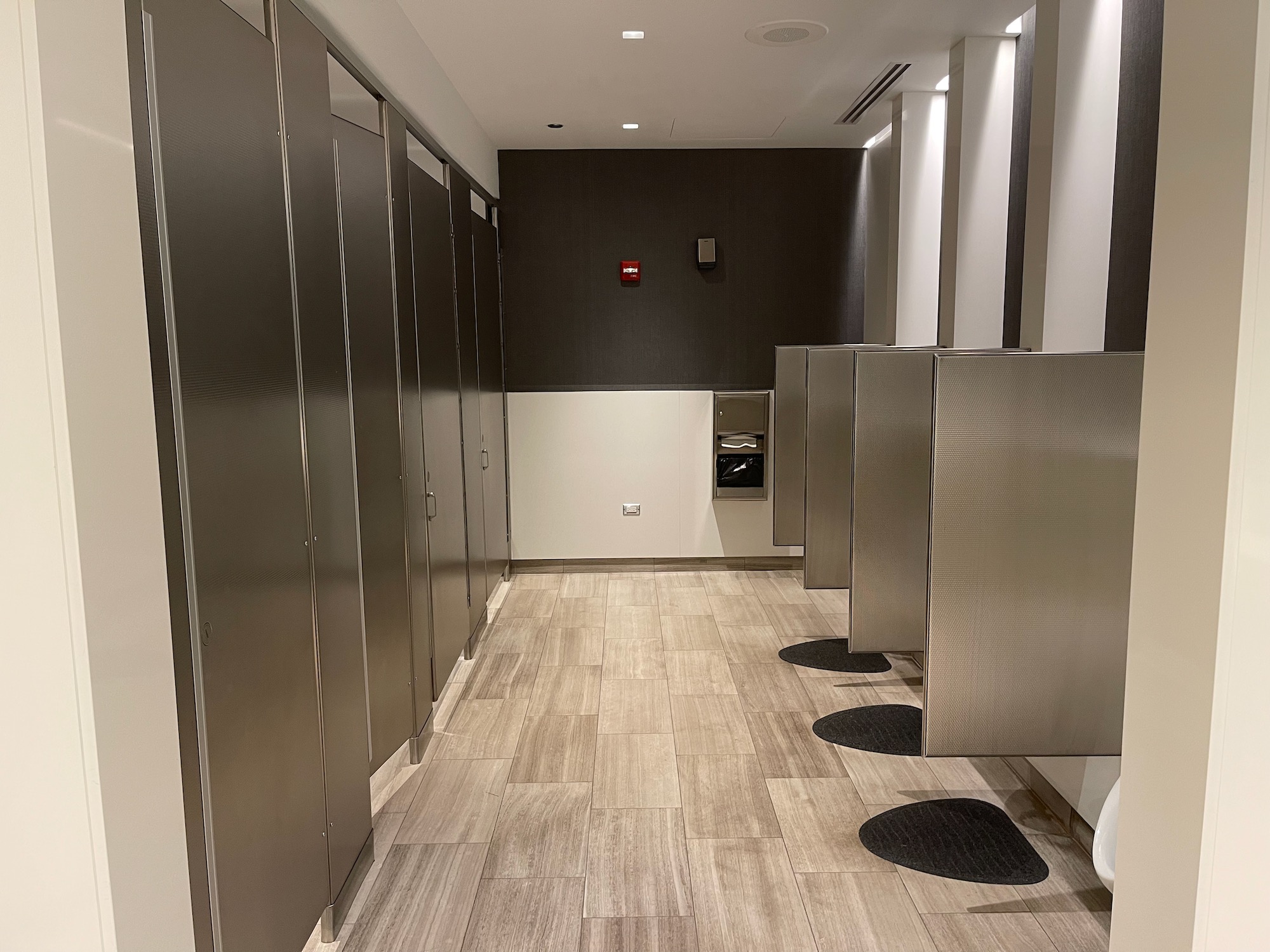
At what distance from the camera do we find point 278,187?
6.30 ft

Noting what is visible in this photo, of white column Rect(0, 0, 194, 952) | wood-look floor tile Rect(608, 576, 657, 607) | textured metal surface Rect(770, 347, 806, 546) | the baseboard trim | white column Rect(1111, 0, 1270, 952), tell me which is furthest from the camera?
the baseboard trim

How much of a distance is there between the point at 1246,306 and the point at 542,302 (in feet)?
16.4

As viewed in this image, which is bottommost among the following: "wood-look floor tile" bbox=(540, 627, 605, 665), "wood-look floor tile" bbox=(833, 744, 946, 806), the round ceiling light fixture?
"wood-look floor tile" bbox=(833, 744, 946, 806)

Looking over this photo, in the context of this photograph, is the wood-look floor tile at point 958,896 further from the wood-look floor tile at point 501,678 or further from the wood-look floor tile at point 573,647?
the wood-look floor tile at point 573,647

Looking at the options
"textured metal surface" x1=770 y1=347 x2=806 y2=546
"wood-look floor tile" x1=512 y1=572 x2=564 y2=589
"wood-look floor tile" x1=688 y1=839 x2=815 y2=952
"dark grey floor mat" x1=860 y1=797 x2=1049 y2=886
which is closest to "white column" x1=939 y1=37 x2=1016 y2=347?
"textured metal surface" x1=770 y1=347 x2=806 y2=546

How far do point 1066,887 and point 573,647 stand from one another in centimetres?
256

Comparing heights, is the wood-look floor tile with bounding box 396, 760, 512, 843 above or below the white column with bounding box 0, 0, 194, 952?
below

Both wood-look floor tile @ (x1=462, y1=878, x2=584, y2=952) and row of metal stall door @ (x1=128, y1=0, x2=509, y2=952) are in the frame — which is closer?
row of metal stall door @ (x1=128, y1=0, x2=509, y2=952)

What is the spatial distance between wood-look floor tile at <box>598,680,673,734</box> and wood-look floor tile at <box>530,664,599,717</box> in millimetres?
52

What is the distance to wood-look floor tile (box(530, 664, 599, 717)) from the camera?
3.74m

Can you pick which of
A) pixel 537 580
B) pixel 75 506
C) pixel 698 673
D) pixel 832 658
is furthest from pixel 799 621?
pixel 75 506

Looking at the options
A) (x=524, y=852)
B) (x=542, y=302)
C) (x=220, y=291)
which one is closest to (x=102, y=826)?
(x=220, y=291)

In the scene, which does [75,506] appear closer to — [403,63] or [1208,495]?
[1208,495]

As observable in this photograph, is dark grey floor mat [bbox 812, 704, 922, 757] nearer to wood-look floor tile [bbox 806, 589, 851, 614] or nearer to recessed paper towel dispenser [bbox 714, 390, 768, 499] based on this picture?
wood-look floor tile [bbox 806, 589, 851, 614]
